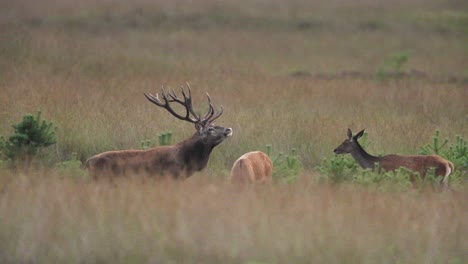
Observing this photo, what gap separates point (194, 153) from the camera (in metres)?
12.2

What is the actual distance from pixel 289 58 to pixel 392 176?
18955 mm

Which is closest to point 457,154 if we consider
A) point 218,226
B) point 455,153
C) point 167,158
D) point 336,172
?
point 455,153

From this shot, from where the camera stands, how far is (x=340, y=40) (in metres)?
33.2

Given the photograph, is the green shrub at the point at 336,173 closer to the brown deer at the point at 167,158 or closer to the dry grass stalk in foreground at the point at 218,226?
the brown deer at the point at 167,158

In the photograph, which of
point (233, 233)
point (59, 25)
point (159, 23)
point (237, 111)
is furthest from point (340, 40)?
point (233, 233)

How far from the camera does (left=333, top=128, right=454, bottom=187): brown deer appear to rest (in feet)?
39.8

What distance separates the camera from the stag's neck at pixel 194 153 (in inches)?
478

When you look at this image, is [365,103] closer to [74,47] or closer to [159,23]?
[74,47]

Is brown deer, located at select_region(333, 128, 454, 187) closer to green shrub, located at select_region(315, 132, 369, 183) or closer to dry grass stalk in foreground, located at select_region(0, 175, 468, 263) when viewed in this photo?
green shrub, located at select_region(315, 132, 369, 183)

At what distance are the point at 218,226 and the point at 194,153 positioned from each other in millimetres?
3340

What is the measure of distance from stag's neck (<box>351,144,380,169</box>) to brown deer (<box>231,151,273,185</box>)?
5.77 ft

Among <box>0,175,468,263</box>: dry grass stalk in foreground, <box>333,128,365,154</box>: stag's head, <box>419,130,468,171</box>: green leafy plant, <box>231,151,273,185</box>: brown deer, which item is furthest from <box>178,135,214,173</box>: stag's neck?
<box>419,130,468,171</box>: green leafy plant

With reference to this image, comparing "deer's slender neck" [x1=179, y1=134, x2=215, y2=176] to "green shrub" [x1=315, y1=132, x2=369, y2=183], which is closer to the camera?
"green shrub" [x1=315, y1=132, x2=369, y2=183]

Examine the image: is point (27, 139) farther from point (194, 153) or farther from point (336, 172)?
point (336, 172)
